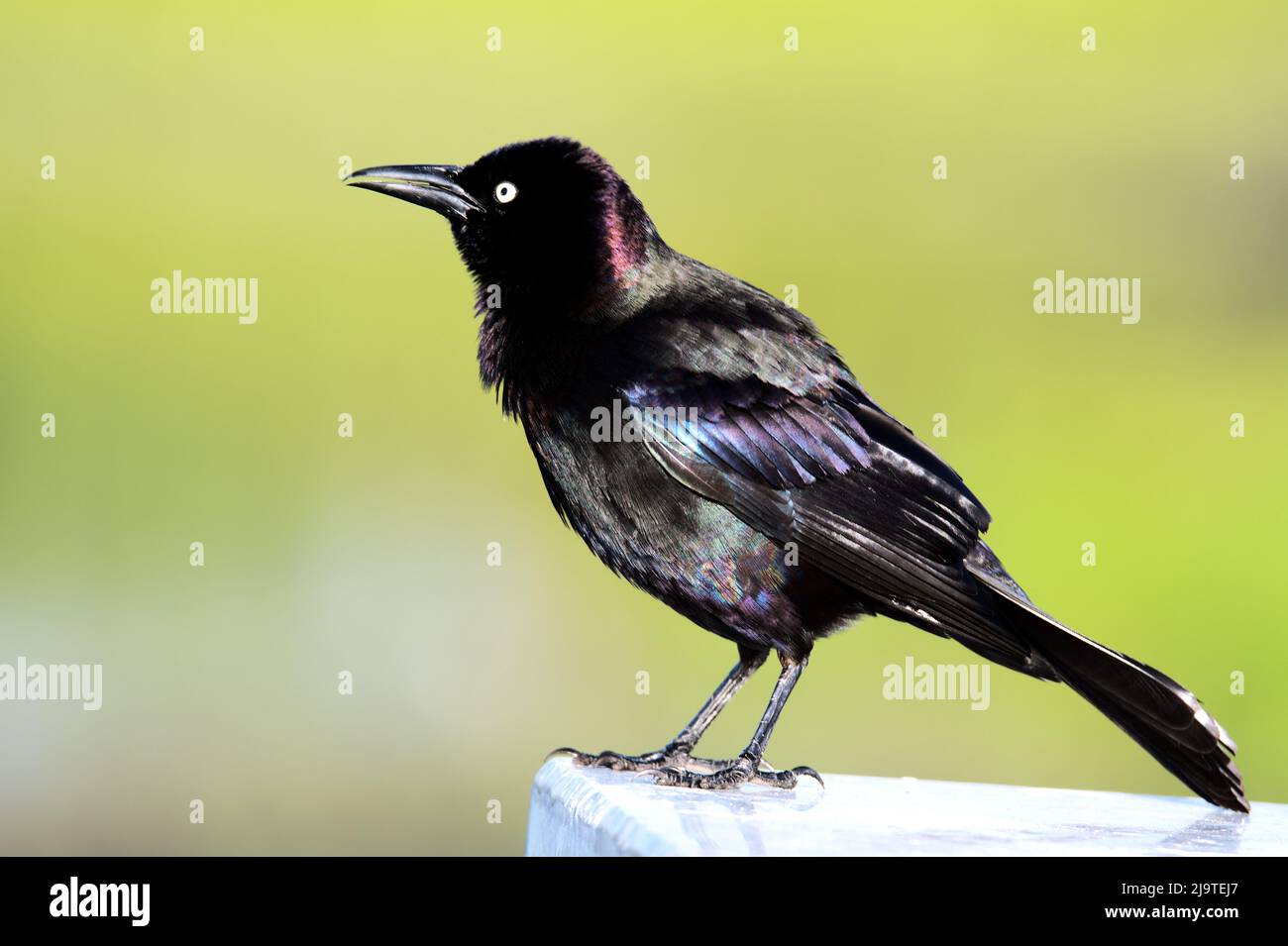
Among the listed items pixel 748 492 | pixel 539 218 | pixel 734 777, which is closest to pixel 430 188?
pixel 539 218

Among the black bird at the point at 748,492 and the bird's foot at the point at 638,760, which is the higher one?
the black bird at the point at 748,492

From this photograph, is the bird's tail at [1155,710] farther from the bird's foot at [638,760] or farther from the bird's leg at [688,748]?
the bird's foot at [638,760]

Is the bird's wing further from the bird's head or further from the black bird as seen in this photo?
the bird's head

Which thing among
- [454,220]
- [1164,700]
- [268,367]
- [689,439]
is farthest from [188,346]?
[1164,700]

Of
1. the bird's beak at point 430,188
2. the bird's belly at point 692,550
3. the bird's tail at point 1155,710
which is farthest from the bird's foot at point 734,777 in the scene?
the bird's beak at point 430,188

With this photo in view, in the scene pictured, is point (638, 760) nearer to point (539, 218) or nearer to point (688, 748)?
point (688, 748)

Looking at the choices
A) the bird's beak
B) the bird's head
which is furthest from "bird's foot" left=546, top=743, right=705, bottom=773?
the bird's beak
